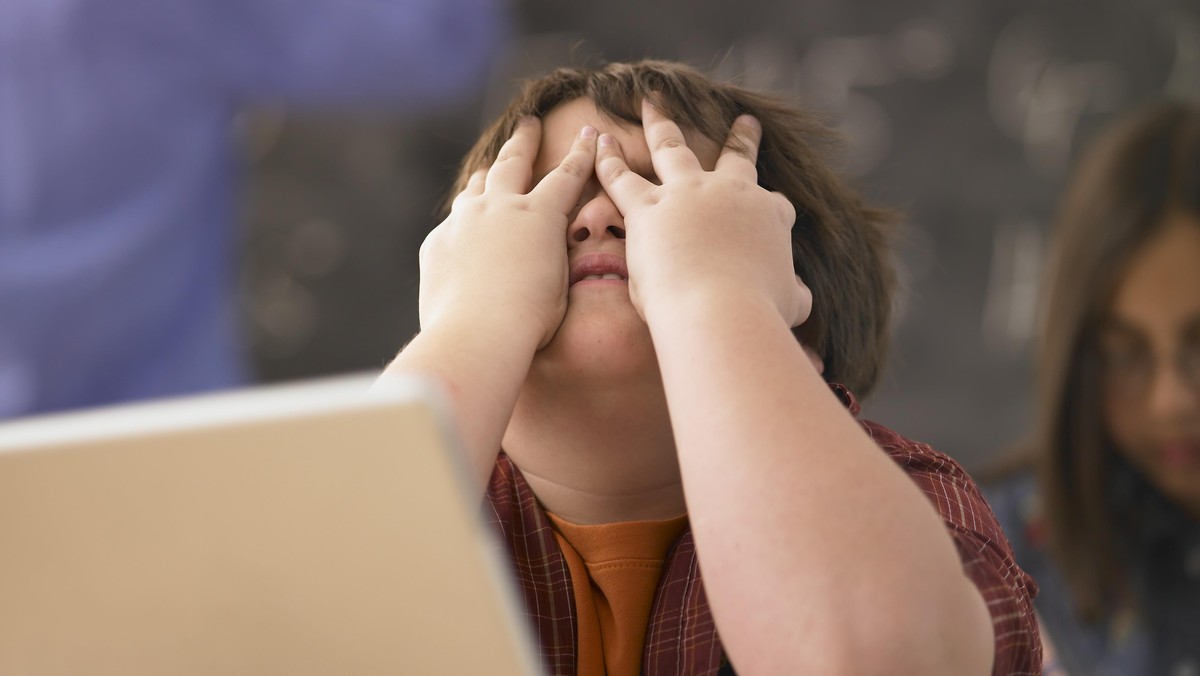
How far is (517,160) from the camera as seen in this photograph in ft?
2.67

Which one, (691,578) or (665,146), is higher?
(665,146)

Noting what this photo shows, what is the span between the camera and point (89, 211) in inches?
60.7

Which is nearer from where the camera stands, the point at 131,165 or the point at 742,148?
the point at 742,148

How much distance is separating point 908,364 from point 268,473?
6.51 feet

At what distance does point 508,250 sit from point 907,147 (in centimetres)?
165

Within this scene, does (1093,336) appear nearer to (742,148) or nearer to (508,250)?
(742,148)

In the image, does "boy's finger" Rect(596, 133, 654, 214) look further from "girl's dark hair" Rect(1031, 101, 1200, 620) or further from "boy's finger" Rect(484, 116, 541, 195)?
"girl's dark hair" Rect(1031, 101, 1200, 620)

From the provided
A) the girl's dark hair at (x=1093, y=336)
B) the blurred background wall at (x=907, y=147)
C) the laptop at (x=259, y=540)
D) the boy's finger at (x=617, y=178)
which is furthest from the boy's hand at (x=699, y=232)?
the blurred background wall at (x=907, y=147)

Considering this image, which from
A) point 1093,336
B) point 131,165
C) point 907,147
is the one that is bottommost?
point 1093,336

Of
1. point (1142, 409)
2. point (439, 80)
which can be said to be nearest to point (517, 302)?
point (1142, 409)

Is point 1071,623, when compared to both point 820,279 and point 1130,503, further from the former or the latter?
point 820,279

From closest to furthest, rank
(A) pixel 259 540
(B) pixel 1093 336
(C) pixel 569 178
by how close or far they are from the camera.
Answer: (A) pixel 259 540, (C) pixel 569 178, (B) pixel 1093 336

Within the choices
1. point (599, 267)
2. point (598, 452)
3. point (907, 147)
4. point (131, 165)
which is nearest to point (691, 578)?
point (598, 452)

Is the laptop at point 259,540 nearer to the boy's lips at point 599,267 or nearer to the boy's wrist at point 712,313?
the boy's wrist at point 712,313
